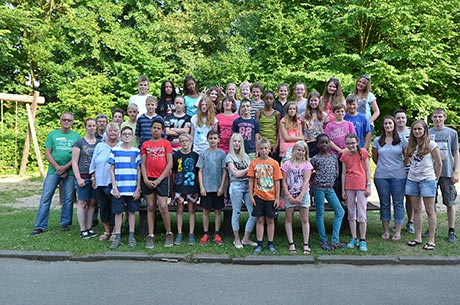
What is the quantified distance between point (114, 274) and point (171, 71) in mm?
17179

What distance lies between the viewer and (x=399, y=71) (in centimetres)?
1712

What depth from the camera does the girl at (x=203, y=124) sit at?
650cm

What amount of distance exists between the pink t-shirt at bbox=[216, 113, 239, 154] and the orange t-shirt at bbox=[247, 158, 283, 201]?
0.94 metres

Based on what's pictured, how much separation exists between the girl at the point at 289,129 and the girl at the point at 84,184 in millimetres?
3070

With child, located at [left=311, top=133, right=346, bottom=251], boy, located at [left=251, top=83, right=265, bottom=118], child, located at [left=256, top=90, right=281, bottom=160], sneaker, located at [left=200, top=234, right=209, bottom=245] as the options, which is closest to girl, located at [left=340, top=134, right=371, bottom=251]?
child, located at [left=311, top=133, right=346, bottom=251]

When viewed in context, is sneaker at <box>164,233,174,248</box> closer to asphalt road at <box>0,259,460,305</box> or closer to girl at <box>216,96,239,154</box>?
asphalt road at <box>0,259,460,305</box>

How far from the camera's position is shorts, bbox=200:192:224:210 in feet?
20.0

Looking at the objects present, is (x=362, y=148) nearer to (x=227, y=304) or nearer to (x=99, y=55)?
(x=227, y=304)

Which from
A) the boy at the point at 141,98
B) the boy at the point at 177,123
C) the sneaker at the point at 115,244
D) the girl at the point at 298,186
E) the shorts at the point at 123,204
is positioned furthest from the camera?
the boy at the point at 141,98

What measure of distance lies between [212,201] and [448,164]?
12.0ft

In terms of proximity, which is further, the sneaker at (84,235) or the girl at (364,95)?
the girl at (364,95)

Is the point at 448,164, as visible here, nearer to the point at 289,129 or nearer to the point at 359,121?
the point at 359,121

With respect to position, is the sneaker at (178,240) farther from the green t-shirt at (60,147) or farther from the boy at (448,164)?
the boy at (448,164)

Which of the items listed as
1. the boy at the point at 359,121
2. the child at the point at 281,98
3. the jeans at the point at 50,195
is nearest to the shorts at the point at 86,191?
the jeans at the point at 50,195
